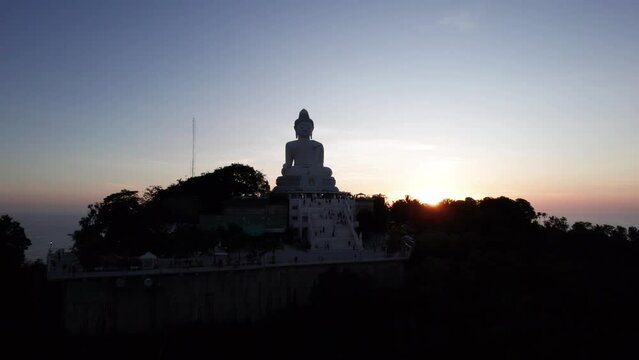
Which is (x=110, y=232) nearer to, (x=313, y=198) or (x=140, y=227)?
(x=140, y=227)

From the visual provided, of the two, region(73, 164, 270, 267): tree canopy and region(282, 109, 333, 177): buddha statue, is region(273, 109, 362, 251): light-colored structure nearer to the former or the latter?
region(282, 109, 333, 177): buddha statue

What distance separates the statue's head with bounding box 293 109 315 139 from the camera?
42.6 metres

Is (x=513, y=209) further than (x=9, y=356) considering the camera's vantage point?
Yes

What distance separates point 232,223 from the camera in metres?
31.3

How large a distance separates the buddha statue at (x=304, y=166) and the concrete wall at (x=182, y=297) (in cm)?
1206

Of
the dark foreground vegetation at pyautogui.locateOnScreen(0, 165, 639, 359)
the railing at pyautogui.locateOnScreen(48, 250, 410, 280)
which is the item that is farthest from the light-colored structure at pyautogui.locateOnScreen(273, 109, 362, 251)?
the dark foreground vegetation at pyautogui.locateOnScreen(0, 165, 639, 359)

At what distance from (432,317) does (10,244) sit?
996 inches

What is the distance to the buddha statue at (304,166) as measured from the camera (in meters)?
39.5

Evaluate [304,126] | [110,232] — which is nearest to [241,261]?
[110,232]

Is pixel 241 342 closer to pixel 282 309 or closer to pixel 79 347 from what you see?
pixel 282 309

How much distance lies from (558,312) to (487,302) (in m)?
3.33

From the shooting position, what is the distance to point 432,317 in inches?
979

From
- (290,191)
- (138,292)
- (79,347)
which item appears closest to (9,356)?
(79,347)

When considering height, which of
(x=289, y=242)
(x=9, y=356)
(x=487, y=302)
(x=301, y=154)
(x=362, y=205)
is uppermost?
(x=301, y=154)
